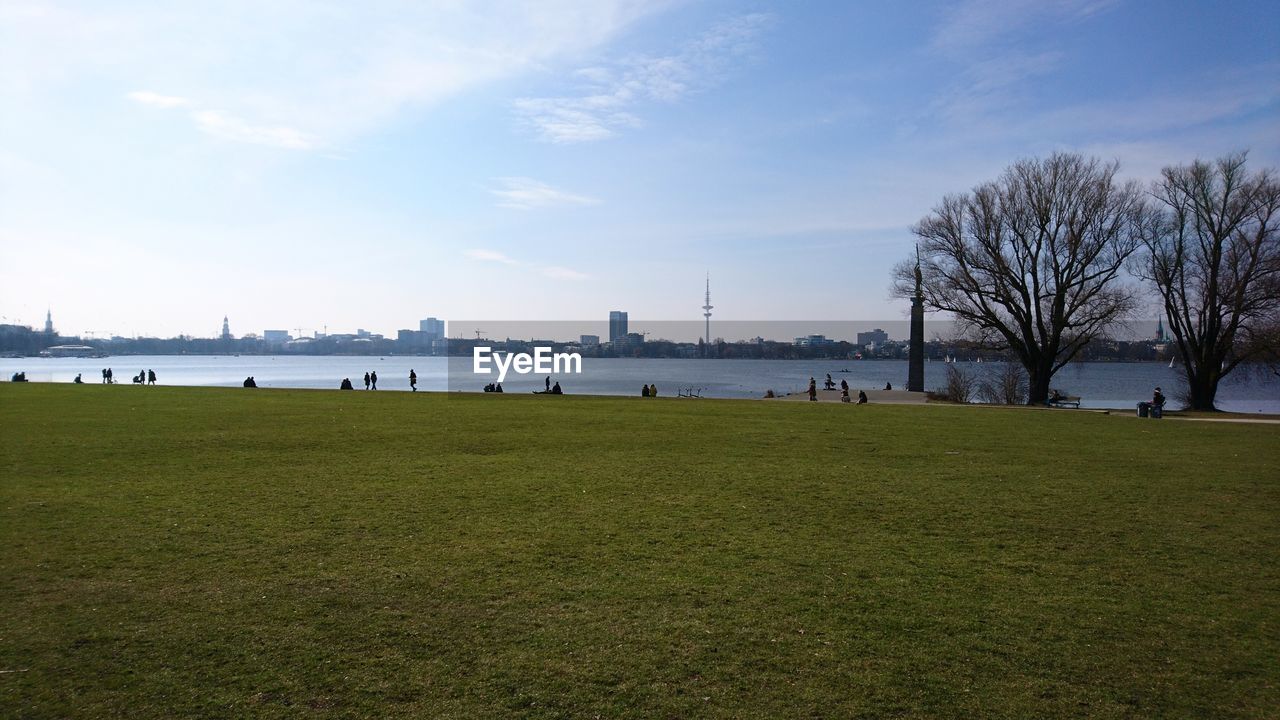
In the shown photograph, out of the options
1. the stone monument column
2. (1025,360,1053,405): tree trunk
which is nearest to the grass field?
(1025,360,1053,405): tree trunk

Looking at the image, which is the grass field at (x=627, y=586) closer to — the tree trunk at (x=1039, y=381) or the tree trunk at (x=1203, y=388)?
the tree trunk at (x=1039, y=381)

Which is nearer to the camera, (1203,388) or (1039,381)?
(1203,388)

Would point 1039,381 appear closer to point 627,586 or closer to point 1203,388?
point 1203,388

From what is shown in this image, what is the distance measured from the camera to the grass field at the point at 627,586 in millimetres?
4668

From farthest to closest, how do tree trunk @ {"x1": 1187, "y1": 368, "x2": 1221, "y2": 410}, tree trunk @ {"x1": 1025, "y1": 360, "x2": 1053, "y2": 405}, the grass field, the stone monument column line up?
1. the stone monument column
2. tree trunk @ {"x1": 1025, "y1": 360, "x2": 1053, "y2": 405}
3. tree trunk @ {"x1": 1187, "y1": 368, "x2": 1221, "y2": 410}
4. the grass field

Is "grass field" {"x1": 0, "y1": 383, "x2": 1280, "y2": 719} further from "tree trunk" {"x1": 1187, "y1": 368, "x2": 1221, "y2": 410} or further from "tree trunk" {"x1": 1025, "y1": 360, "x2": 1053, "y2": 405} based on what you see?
"tree trunk" {"x1": 1187, "y1": 368, "x2": 1221, "y2": 410}

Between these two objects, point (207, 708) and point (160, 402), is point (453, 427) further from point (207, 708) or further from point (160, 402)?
point (207, 708)

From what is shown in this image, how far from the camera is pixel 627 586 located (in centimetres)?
660

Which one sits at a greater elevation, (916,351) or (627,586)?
(916,351)

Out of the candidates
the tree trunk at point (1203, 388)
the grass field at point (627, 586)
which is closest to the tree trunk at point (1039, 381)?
the tree trunk at point (1203, 388)

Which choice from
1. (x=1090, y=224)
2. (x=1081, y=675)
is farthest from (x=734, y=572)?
(x=1090, y=224)

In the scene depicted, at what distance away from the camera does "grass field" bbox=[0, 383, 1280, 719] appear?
4.67 m

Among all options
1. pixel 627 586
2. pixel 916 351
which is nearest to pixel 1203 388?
Result: pixel 916 351

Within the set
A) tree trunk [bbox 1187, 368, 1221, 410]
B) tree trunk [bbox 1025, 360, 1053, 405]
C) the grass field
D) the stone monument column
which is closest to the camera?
the grass field
